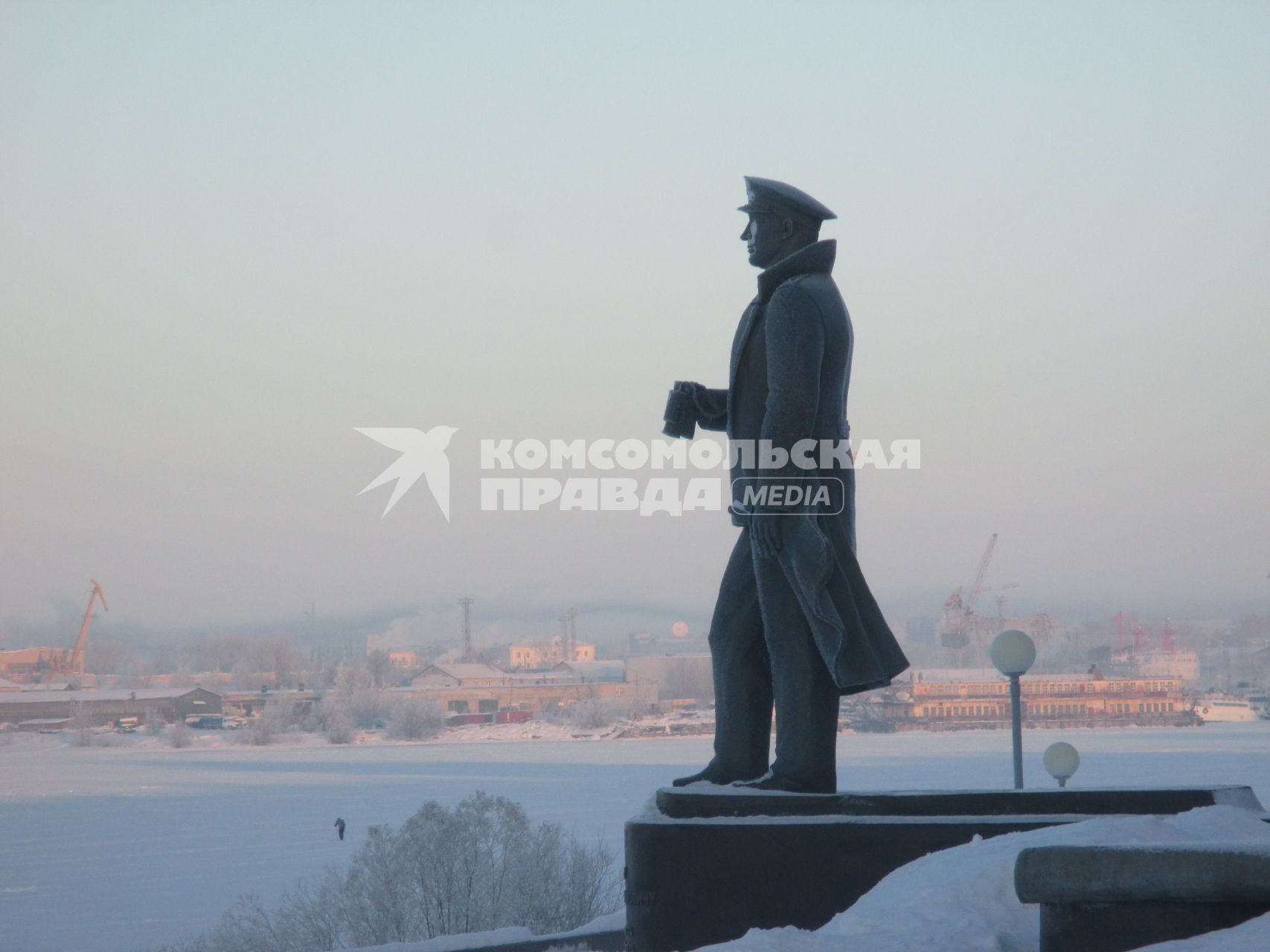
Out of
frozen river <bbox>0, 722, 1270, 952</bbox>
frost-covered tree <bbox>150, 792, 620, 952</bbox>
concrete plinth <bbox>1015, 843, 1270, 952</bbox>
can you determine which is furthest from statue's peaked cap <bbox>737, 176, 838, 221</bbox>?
frost-covered tree <bbox>150, 792, 620, 952</bbox>

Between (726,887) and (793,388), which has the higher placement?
(793,388)

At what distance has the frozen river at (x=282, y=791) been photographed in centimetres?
2989

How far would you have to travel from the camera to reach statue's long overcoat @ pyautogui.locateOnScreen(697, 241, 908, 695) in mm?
6453

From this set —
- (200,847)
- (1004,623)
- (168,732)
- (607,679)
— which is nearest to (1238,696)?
(1004,623)

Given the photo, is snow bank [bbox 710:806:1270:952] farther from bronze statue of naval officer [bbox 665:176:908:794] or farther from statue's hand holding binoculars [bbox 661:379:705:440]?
statue's hand holding binoculars [bbox 661:379:705:440]

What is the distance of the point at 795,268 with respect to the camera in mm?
6883

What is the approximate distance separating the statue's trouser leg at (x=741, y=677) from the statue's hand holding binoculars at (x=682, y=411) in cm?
69

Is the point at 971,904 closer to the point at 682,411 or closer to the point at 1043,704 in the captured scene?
the point at 682,411

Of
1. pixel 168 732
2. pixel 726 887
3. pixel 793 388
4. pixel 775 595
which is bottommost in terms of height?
pixel 168 732

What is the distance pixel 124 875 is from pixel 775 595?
3059 cm

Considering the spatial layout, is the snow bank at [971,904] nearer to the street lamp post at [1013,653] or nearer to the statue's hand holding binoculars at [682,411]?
the statue's hand holding binoculars at [682,411]

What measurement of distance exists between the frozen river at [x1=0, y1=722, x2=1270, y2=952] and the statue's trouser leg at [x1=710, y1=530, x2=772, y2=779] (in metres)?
17.6

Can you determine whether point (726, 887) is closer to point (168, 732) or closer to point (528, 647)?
point (168, 732)

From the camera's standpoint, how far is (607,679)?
129250 mm
